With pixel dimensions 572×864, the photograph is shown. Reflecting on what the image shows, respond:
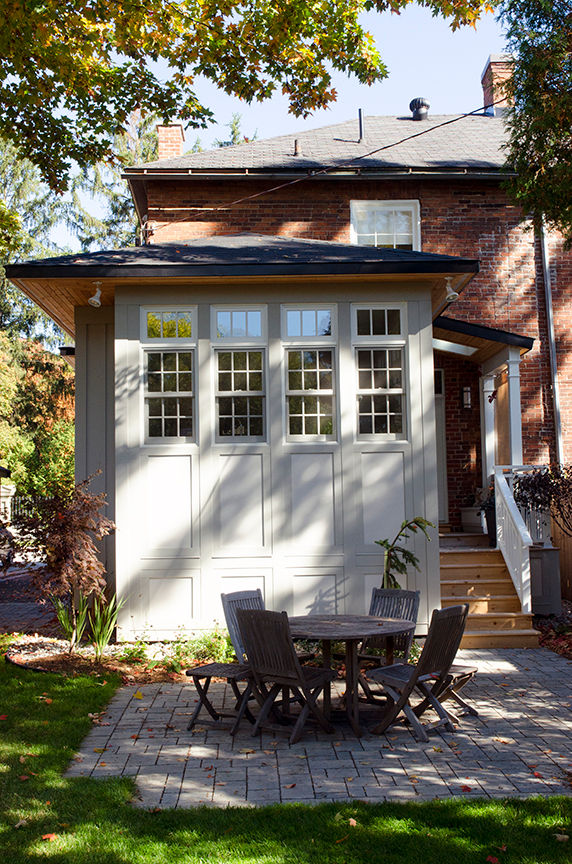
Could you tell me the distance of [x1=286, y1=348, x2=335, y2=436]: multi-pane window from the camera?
31.5 feet

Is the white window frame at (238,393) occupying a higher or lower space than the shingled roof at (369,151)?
lower

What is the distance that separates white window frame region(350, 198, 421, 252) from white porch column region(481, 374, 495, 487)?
9.51 ft

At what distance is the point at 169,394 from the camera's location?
31.3 ft

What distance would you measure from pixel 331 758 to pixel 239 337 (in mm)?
5378

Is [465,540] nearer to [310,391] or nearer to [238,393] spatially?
[310,391]

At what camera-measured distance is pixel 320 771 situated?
5258 millimetres

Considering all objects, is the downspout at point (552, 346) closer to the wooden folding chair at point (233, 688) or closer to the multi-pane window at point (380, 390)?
the multi-pane window at point (380, 390)

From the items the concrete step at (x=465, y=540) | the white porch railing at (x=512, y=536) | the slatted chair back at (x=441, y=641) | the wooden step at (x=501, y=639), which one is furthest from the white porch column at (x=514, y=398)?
the slatted chair back at (x=441, y=641)

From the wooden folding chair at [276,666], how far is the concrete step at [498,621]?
3763 mm

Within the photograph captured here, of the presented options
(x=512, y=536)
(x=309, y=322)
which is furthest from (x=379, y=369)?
(x=512, y=536)

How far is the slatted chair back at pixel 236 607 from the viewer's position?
6.96 m

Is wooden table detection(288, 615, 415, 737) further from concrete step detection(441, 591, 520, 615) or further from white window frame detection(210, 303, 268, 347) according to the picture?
white window frame detection(210, 303, 268, 347)

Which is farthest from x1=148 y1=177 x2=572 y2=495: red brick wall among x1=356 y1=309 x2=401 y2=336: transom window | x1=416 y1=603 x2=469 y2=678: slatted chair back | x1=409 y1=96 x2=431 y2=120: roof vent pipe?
x1=416 y1=603 x2=469 y2=678: slatted chair back

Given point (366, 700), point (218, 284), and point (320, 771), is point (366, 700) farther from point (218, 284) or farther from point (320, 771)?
point (218, 284)
